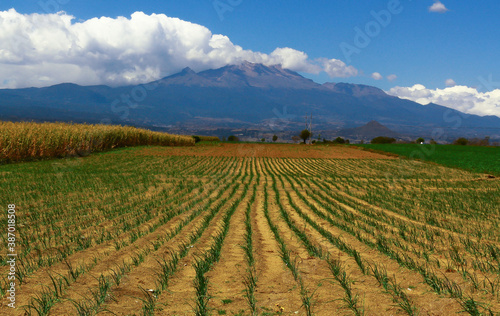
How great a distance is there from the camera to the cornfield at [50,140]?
2714 cm

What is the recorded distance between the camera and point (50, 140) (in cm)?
3141

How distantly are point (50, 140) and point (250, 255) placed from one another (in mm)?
30247

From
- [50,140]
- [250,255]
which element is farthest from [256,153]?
[250,255]

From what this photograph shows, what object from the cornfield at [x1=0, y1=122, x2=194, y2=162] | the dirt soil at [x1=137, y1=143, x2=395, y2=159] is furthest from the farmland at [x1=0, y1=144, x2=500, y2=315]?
the dirt soil at [x1=137, y1=143, x2=395, y2=159]

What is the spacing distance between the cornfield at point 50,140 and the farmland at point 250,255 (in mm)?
15548

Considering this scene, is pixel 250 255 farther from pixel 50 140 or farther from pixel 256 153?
pixel 256 153

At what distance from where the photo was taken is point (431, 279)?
5.84 m

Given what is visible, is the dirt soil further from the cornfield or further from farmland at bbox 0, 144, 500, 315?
farmland at bbox 0, 144, 500, 315

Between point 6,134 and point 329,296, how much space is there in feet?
94.0

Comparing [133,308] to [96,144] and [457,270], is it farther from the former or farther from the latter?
[96,144]

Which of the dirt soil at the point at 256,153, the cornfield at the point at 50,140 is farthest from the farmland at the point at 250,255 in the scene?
the dirt soil at the point at 256,153

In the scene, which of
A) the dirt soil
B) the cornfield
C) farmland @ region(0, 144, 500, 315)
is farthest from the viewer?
the dirt soil

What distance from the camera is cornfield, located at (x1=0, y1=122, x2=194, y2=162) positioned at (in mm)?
27141

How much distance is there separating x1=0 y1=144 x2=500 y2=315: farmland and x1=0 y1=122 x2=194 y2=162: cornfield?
15.5m
